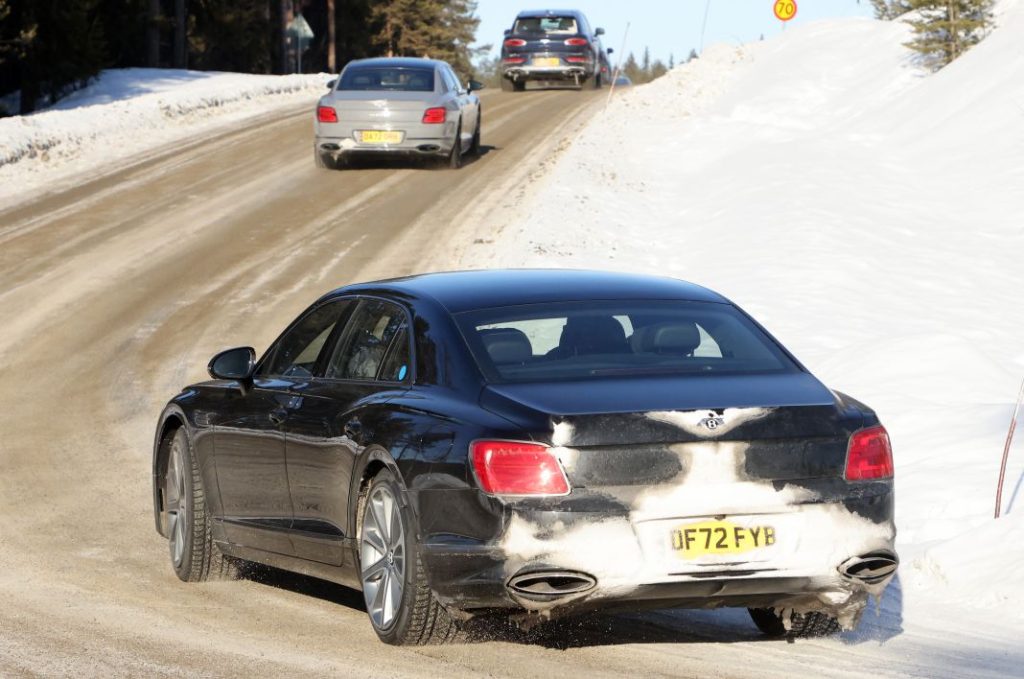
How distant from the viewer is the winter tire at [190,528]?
7848 mm

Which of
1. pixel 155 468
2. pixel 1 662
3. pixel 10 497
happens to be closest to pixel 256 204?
pixel 10 497

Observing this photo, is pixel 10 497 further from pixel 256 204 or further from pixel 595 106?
pixel 595 106

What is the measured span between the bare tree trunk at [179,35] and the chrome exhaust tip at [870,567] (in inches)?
1787

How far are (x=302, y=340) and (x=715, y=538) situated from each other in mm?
2549

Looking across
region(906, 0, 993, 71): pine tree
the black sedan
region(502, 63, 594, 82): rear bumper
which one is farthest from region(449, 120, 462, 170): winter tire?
the black sedan

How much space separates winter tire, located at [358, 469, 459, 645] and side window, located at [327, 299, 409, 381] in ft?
1.70

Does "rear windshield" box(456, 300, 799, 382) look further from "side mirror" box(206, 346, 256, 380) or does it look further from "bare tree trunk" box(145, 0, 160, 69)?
"bare tree trunk" box(145, 0, 160, 69)

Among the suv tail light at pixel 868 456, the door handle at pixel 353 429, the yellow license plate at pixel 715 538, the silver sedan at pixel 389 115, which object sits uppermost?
the suv tail light at pixel 868 456

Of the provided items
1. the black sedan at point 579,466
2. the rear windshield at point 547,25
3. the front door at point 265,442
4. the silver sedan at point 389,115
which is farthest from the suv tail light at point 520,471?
the rear windshield at point 547,25

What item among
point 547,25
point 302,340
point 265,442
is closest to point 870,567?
point 265,442

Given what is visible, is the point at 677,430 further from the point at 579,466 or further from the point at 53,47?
the point at 53,47

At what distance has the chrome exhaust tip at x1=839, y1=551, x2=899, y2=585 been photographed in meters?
5.87

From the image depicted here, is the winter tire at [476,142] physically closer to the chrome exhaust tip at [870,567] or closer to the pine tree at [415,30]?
the chrome exhaust tip at [870,567]

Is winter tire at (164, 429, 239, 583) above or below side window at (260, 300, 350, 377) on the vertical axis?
below
